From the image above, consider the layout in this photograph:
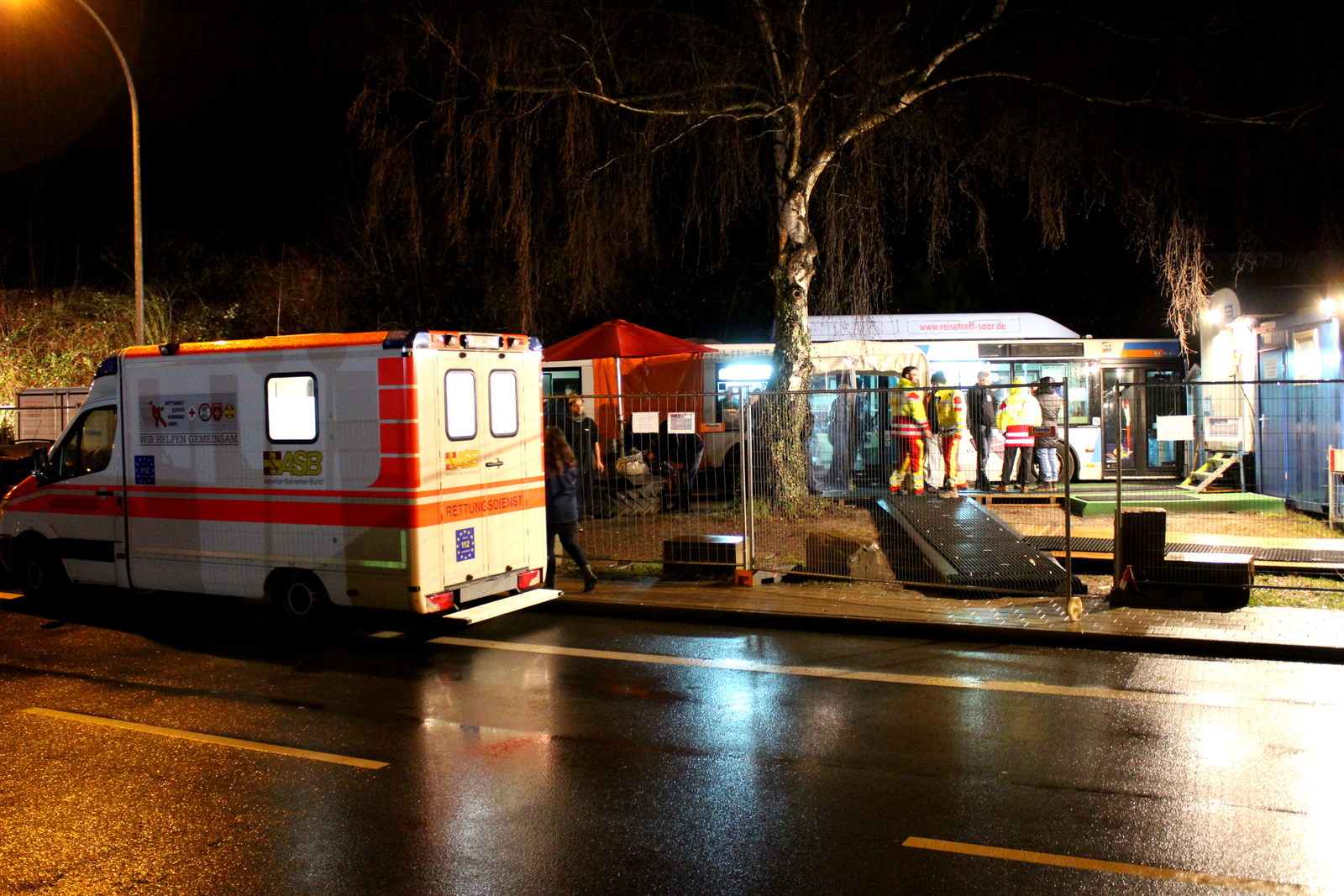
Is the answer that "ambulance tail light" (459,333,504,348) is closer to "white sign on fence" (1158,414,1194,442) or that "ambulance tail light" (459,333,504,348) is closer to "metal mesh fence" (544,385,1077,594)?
"metal mesh fence" (544,385,1077,594)

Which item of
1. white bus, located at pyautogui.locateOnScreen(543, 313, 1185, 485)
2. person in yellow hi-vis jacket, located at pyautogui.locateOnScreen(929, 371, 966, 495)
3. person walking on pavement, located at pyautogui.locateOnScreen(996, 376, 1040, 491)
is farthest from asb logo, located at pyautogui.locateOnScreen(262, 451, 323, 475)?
person walking on pavement, located at pyautogui.locateOnScreen(996, 376, 1040, 491)

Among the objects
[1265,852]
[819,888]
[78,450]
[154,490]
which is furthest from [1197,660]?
[78,450]

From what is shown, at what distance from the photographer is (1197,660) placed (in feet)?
26.3

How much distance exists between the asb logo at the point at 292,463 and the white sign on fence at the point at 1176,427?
7976 millimetres

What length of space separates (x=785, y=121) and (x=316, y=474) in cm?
840

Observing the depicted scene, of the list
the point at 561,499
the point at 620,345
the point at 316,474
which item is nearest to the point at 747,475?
the point at 561,499

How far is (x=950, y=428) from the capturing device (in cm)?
1382

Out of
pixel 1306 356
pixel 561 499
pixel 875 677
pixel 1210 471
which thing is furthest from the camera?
pixel 1210 471

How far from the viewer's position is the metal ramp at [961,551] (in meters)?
10.0

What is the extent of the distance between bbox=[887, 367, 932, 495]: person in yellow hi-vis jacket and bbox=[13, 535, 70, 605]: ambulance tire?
8.99 meters

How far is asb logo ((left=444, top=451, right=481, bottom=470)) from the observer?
8883mm

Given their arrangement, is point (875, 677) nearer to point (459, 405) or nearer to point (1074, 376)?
point (459, 405)

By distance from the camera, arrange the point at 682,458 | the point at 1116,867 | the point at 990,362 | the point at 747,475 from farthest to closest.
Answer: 1. the point at 990,362
2. the point at 682,458
3. the point at 747,475
4. the point at 1116,867

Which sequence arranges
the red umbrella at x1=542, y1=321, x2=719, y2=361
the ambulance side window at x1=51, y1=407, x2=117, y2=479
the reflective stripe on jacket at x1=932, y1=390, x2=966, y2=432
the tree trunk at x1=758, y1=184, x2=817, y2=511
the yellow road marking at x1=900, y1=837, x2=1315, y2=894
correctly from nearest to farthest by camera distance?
the yellow road marking at x1=900, y1=837, x2=1315, y2=894 < the ambulance side window at x1=51, y1=407, x2=117, y2=479 < the reflective stripe on jacket at x1=932, y1=390, x2=966, y2=432 < the tree trunk at x1=758, y1=184, x2=817, y2=511 < the red umbrella at x1=542, y1=321, x2=719, y2=361
